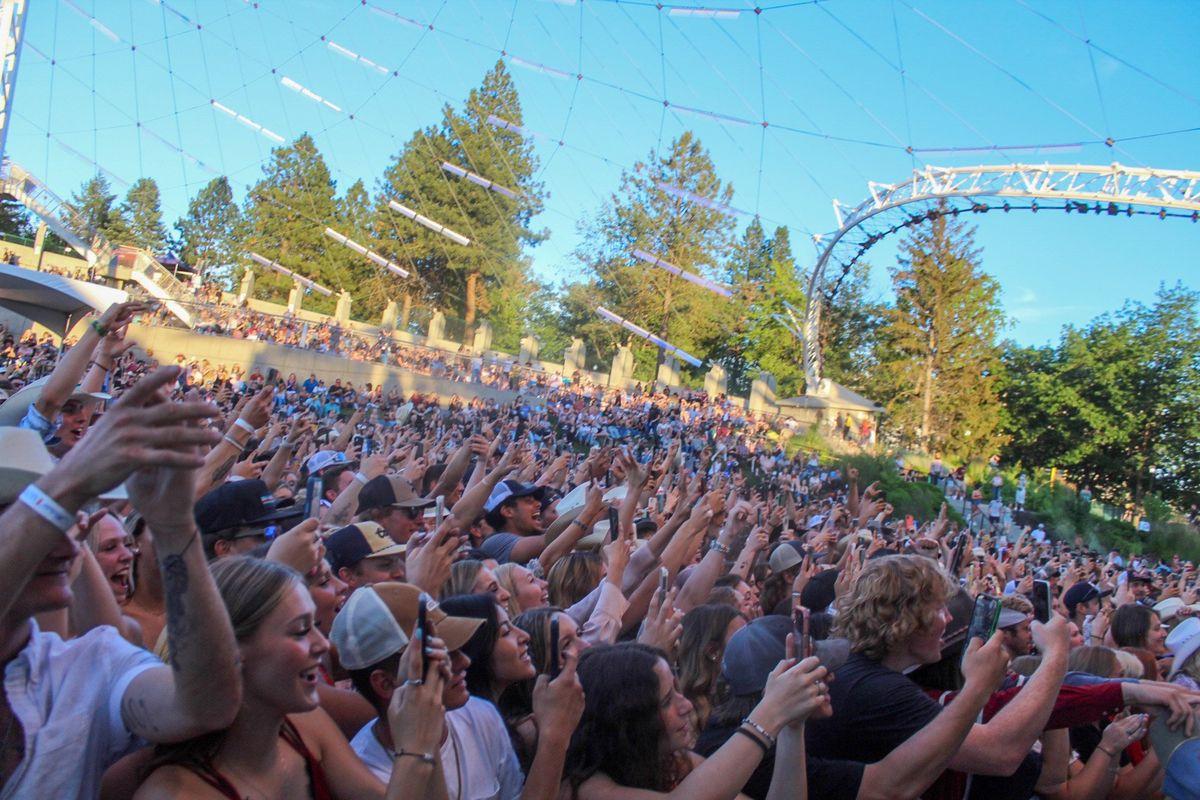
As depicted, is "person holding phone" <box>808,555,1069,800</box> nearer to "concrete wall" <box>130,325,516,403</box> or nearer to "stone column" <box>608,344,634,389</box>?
"concrete wall" <box>130,325,516,403</box>

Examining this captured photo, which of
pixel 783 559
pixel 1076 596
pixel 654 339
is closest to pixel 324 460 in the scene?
pixel 783 559

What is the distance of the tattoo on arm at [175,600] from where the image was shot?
68.1 inches

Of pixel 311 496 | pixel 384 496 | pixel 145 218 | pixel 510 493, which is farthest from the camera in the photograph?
pixel 145 218

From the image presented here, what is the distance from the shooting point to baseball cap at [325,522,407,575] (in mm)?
3881

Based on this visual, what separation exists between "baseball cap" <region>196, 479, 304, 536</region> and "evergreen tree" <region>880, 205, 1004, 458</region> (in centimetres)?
5125

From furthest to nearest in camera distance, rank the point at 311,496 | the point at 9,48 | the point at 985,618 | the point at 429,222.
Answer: the point at 429,222
the point at 9,48
the point at 311,496
the point at 985,618

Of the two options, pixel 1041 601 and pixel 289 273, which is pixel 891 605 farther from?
pixel 289 273

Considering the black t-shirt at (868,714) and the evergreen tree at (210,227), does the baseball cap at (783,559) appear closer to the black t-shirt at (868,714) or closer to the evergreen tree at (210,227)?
the black t-shirt at (868,714)

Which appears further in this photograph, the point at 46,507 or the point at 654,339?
the point at 654,339

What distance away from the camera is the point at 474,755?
2771mm

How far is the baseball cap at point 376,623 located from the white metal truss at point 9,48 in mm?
→ 20085

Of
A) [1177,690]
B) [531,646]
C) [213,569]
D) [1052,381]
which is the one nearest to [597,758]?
[531,646]

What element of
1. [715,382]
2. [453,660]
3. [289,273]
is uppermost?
[289,273]

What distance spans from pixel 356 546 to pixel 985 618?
234 cm
